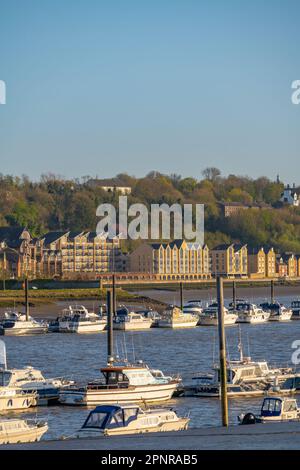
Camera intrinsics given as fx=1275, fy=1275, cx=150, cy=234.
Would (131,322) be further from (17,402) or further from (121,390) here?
(17,402)

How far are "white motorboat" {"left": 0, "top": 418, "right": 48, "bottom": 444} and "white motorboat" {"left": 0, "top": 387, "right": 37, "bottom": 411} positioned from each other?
243 inches

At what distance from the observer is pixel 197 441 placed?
51.4 ft

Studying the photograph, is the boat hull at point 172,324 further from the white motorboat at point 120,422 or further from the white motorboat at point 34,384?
the white motorboat at point 120,422

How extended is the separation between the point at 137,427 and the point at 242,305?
151 ft

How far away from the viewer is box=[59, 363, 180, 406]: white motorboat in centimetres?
2947

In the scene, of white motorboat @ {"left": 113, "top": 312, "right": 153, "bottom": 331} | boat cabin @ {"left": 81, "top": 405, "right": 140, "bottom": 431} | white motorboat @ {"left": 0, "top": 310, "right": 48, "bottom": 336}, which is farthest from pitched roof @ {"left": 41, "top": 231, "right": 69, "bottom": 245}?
boat cabin @ {"left": 81, "top": 405, "right": 140, "bottom": 431}

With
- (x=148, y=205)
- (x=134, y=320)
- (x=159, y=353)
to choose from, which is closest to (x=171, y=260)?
(x=148, y=205)

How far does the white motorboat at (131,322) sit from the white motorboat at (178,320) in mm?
706

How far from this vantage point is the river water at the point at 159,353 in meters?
28.5

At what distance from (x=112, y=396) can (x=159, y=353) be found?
15.7 metres

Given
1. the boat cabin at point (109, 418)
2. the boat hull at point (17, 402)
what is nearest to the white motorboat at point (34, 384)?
the boat hull at point (17, 402)

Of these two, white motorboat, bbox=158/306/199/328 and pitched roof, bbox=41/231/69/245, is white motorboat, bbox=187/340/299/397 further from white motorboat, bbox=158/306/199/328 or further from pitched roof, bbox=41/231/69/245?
pitched roof, bbox=41/231/69/245

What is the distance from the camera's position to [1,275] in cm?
10419
